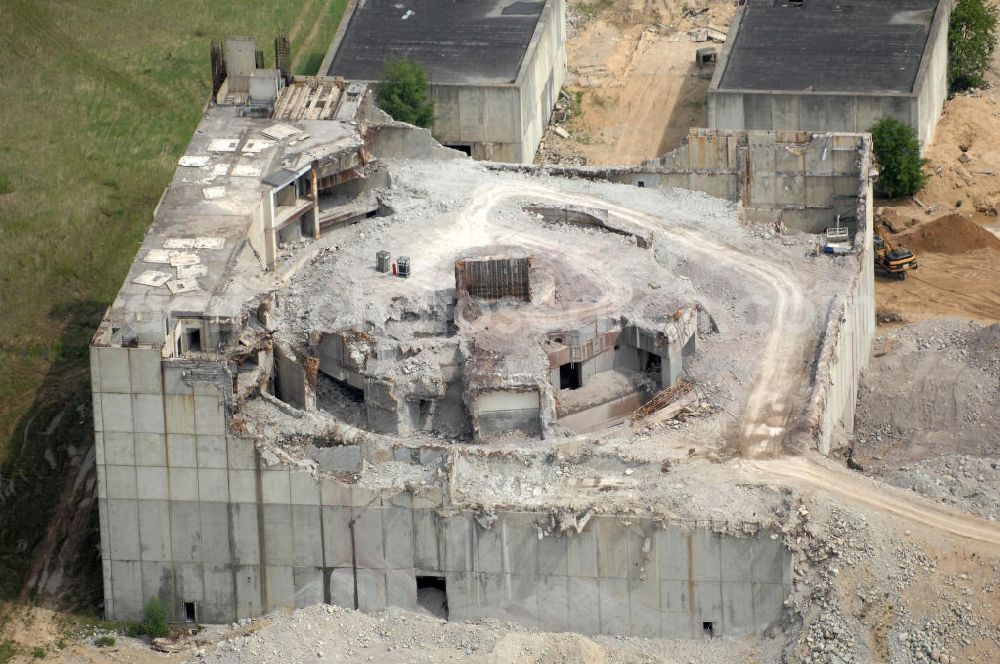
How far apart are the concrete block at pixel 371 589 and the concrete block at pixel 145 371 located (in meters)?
9.57

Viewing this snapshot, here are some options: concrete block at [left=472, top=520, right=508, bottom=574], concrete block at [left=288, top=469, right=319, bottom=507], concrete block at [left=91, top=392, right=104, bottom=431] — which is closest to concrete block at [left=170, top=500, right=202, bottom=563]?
concrete block at [left=288, top=469, right=319, bottom=507]

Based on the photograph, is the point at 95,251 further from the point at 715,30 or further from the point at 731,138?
the point at 715,30

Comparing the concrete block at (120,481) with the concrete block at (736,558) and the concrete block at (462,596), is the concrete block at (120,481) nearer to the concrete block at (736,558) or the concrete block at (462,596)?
the concrete block at (462,596)

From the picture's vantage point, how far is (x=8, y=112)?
13600 cm

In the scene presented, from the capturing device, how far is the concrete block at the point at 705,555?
92.2 meters

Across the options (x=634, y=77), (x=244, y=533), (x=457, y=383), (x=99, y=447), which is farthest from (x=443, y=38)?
(x=244, y=533)

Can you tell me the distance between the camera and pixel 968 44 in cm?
13812

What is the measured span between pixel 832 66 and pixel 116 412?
4886cm

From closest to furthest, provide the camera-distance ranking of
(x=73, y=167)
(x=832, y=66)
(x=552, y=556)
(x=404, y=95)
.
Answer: (x=552, y=556) → (x=404, y=95) → (x=832, y=66) → (x=73, y=167)

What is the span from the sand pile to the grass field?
34235 mm

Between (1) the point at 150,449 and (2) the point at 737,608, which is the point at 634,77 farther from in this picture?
(2) the point at 737,608

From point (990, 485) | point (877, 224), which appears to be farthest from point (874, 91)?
point (990, 485)

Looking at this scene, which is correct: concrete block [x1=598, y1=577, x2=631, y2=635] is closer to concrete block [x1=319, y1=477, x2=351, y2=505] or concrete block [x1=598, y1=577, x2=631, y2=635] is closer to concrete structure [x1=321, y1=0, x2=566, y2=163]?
concrete block [x1=319, y1=477, x2=351, y2=505]

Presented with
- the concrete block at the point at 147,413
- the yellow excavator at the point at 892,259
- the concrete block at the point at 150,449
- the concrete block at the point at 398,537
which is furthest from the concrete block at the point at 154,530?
the yellow excavator at the point at 892,259
